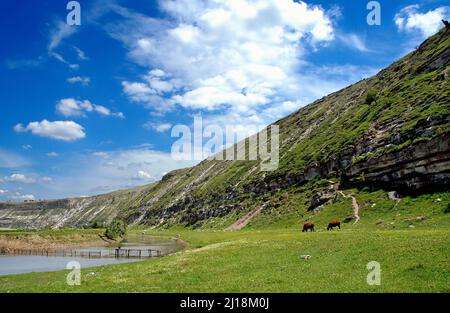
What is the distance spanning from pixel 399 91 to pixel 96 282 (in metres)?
140

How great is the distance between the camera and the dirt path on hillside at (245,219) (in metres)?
141

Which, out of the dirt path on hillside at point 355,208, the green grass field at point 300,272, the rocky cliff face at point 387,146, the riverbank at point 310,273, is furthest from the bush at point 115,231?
the riverbank at point 310,273

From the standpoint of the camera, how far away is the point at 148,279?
32.2 m

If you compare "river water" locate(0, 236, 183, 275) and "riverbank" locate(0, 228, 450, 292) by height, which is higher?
"riverbank" locate(0, 228, 450, 292)

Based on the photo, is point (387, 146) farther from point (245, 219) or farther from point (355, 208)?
point (245, 219)

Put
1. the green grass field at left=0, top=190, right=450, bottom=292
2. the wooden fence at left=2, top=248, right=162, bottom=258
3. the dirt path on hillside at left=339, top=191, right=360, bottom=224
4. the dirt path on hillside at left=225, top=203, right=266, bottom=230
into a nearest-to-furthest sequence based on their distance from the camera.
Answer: the green grass field at left=0, top=190, right=450, bottom=292, the dirt path on hillside at left=339, top=191, right=360, bottom=224, the wooden fence at left=2, top=248, right=162, bottom=258, the dirt path on hillside at left=225, top=203, right=266, bottom=230

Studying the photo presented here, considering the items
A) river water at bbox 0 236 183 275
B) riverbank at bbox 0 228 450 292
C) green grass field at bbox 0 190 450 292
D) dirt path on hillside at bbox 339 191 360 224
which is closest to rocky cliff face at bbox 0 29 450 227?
dirt path on hillside at bbox 339 191 360 224

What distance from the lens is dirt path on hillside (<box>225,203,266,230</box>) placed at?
141000 mm

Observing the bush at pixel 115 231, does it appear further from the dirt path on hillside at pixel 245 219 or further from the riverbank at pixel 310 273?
the riverbank at pixel 310 273

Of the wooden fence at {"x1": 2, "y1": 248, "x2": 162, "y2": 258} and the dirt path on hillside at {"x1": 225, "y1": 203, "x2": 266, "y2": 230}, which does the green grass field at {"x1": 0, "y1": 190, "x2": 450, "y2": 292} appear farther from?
the dirt path on hillside at {"x1": 225, "y1": 203, "x2": 266, "y2": 230}
